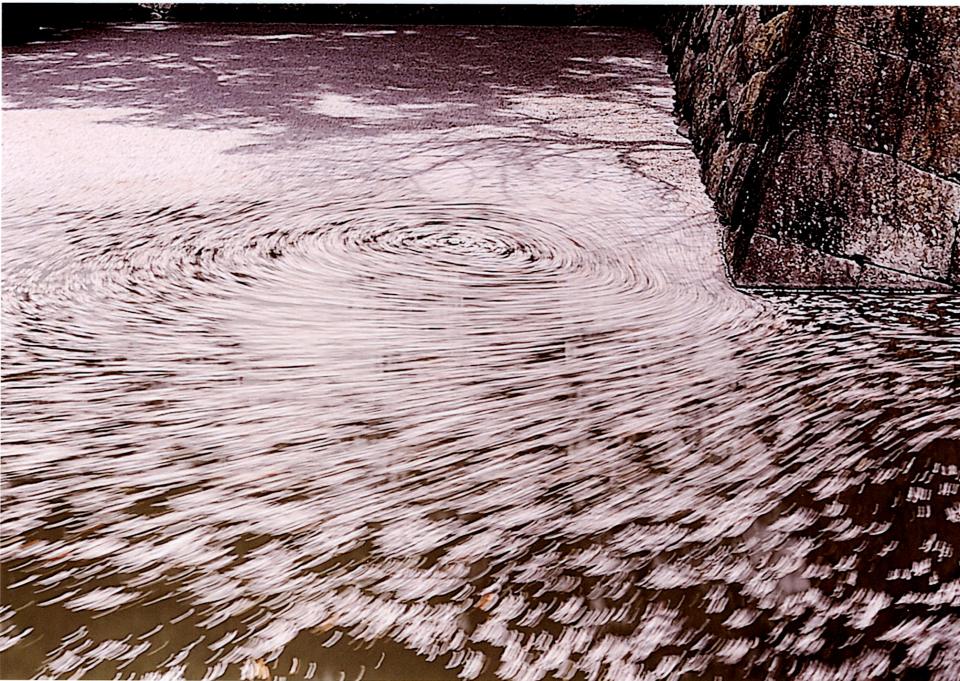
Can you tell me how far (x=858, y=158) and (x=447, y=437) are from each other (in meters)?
0.84

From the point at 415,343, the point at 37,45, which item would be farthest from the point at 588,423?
→ the point at 37,45

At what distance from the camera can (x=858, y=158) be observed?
60.6 inches

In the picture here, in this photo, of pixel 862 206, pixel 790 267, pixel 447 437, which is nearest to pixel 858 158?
pixel 862 206

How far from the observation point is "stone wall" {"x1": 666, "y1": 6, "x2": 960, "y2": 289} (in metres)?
1.49

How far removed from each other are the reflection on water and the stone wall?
0.07 metres

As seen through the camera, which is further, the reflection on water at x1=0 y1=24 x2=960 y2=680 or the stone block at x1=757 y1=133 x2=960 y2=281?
the stone block at x1=757 y1=133 x2=960 y2=281

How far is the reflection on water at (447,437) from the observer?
2.89ft

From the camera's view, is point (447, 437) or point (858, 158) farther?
point (858, 158)

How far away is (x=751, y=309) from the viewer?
153 centimetres

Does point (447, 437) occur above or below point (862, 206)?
below

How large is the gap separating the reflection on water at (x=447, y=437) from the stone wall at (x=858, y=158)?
71mm

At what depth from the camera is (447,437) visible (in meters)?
1.18

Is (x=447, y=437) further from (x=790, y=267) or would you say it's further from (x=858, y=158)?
(x=858, y=158)

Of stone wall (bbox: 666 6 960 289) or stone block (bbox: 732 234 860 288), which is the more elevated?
stone wall (bbox: 666 6 960 289)
